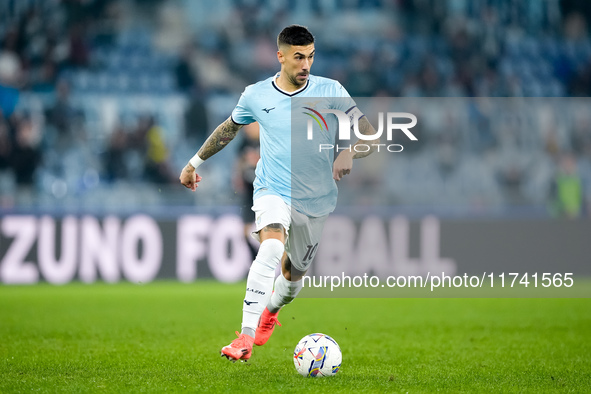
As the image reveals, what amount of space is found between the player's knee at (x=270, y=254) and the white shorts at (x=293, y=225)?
171 mm

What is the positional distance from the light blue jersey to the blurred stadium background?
7.18m

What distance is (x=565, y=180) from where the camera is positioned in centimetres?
1507

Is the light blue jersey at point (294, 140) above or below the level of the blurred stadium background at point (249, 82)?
below

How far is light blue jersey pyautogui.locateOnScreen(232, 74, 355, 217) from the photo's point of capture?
19.7ft

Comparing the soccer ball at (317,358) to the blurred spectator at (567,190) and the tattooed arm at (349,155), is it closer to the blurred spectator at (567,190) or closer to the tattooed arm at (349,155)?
the tattooed arm at (349,155)

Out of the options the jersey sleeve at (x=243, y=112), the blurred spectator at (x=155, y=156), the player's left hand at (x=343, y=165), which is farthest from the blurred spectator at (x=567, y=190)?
the jersey sleeve at (x=243, y=112)

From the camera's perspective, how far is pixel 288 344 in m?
7.29

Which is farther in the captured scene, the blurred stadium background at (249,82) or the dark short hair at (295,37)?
the blurred stadium background at (249,82)

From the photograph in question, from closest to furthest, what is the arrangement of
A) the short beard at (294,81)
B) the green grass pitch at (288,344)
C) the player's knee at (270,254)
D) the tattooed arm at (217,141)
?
1. the green grass pitch at (288,344)
2. the player's knee at (270,254)
3. the short beard at (294,81)
4. the tattooed arm at (217,141)

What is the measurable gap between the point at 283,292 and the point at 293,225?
634 millimetres

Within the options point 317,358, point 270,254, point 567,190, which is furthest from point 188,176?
point 567,190

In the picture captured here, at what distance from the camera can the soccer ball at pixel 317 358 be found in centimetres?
553

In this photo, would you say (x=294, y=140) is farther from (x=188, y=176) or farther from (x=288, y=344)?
(x=288, y=344)

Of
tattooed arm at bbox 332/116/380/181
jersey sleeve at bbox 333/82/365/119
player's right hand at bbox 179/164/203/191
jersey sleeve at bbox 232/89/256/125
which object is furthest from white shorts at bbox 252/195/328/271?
jersey sleeve at bbox 333/82/365/119
